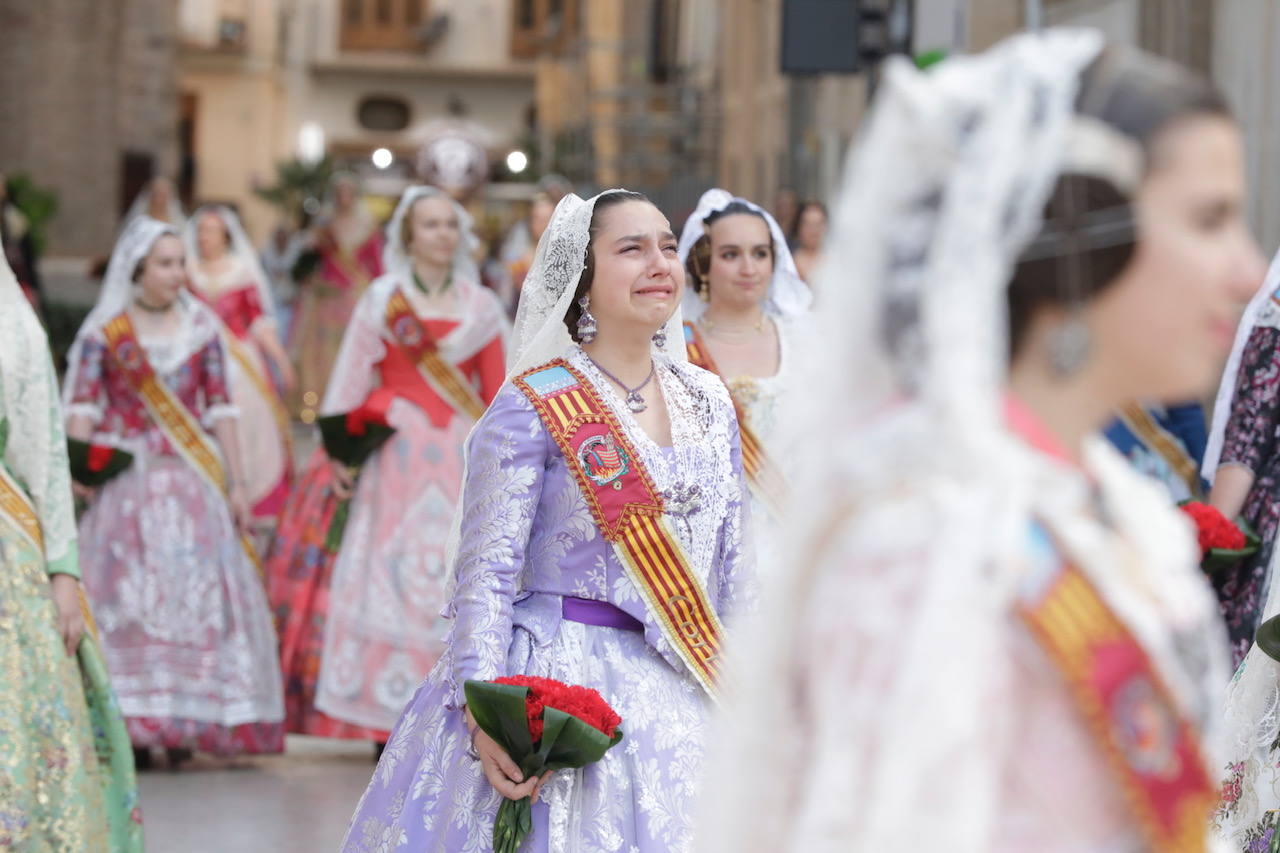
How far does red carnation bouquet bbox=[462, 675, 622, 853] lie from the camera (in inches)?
138

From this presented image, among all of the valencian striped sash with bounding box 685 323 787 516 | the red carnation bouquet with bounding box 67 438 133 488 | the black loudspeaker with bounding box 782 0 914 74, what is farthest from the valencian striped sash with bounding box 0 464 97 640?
the black loudspeaker with bounding box 782 0 914 74

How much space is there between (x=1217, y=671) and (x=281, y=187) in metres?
30.6

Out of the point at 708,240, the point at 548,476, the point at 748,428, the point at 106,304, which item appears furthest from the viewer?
the point at 106,304

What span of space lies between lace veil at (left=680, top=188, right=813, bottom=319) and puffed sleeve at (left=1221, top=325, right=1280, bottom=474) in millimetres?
1705

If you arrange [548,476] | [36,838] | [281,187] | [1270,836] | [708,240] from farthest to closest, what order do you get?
[281,187], [708,240], [36,838], [1270,836], [548,476]

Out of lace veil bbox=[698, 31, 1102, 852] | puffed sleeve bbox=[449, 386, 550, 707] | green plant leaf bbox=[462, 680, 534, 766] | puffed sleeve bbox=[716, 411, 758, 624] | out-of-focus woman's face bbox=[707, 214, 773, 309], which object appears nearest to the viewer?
lace veil bbox=[698, 31, 1102, 852]

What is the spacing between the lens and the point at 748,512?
430cm

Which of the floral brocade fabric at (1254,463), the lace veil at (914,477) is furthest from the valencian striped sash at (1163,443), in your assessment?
the lace veil at (914,477)

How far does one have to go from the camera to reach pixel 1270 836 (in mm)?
4133

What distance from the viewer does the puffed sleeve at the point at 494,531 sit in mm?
3688

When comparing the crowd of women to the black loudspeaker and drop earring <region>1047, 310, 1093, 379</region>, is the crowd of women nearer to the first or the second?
drop earring <region>1047, 310, 1093, 379</region>

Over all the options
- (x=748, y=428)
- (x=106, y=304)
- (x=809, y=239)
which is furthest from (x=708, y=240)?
(x=809, y=239)

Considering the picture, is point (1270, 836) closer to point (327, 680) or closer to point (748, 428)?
point (748, 428)

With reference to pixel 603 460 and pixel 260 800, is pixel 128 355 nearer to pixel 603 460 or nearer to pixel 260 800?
pixel 260 800
